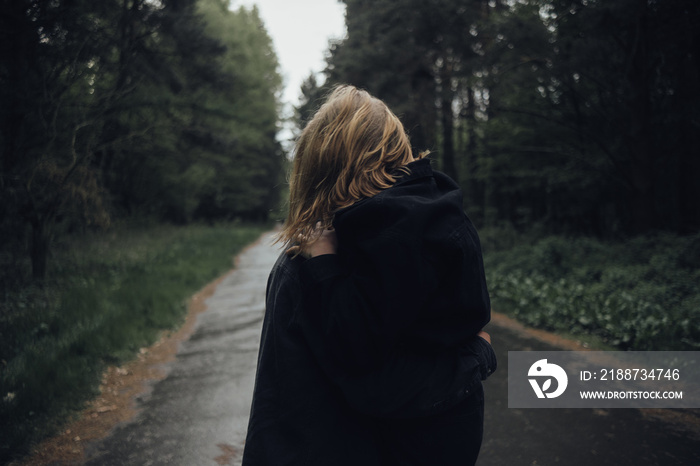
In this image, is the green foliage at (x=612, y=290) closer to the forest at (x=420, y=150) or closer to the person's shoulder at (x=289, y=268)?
the forest at (x=420, y=150)

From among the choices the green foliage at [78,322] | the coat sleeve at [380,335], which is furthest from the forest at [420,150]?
the coat sleeve at [380,335]

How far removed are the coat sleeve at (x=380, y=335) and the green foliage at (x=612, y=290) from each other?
564 cm

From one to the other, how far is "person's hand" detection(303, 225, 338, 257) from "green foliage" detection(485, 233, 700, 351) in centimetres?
593

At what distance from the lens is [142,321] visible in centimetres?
799

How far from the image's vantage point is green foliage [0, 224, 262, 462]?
14.7 ft

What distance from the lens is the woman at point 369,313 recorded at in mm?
1346

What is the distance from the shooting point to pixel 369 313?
4.33 ft

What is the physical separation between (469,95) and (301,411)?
1745 cm

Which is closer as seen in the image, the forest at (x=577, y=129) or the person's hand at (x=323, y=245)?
the person's hand at (x=323, y=245)

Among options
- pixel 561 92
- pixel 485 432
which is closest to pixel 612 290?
pixel 485 432

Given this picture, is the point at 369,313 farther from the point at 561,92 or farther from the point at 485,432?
the point at 561,92

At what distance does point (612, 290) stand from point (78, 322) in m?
8.43

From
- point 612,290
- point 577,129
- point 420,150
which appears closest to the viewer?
point 420,150

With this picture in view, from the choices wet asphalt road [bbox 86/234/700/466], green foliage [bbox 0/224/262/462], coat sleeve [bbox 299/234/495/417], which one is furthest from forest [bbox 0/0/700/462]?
wet asphalt road [bbox 86/234/700/466]
